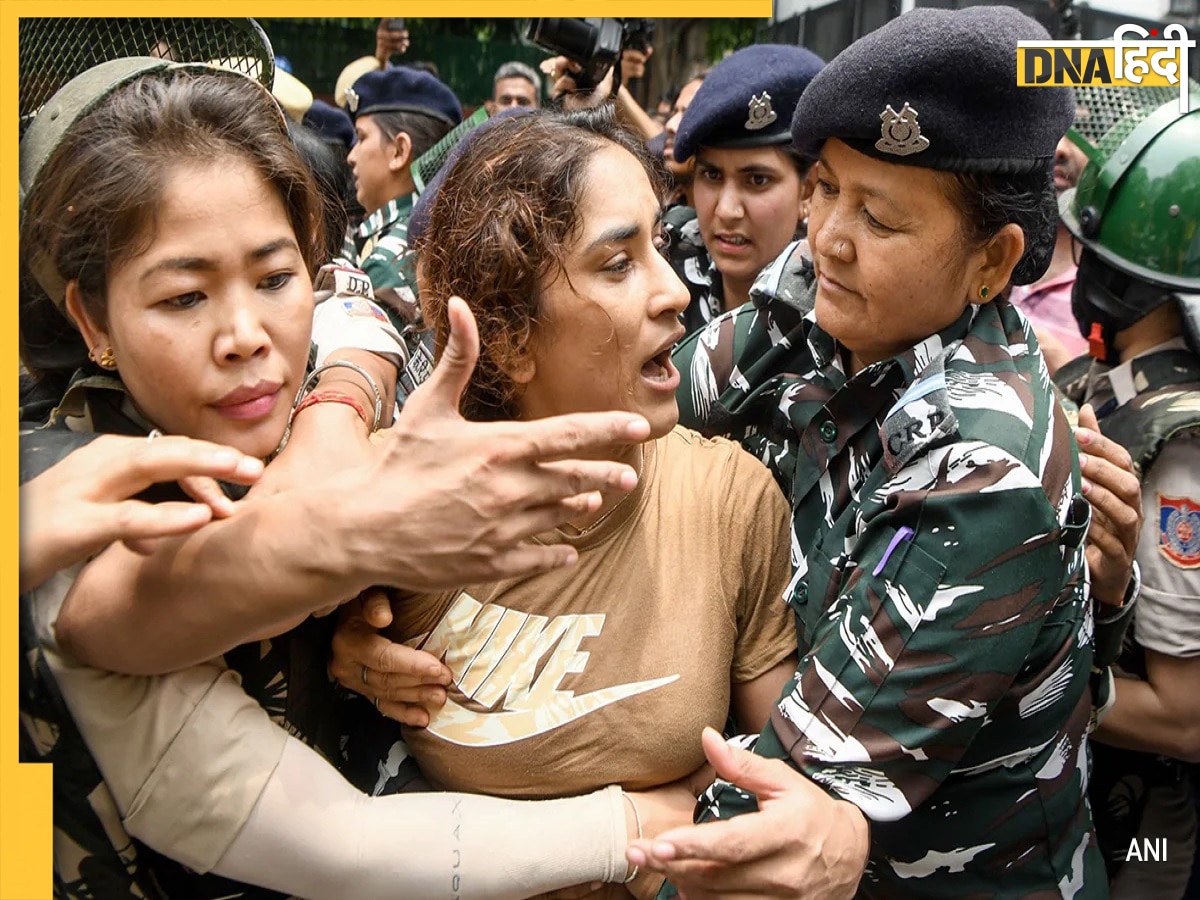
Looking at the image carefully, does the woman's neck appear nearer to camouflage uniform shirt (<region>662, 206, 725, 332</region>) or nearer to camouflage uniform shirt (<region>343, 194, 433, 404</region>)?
camouflage uniform shirt (<region>343, 194, 433, 404</region>)

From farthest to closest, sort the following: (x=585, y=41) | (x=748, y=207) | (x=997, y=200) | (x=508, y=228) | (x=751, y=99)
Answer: (x=585, y=41)
(x=748, y=207)
(x=751, y=99)
(x=508, y=228)
(x=997, y=200)

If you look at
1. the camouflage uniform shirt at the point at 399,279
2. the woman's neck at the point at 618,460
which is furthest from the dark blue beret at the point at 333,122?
the woman's neck at the point at 618,460

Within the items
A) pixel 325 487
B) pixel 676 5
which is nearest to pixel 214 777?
pixel 325 487

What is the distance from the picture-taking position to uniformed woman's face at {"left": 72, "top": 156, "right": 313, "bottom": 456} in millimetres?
1449

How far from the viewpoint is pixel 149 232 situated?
4.74ft

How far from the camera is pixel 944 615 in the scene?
156cm

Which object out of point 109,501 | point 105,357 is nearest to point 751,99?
point 105,357

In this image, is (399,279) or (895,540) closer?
(895,540)

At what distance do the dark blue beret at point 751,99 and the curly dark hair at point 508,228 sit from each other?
4.11 feet

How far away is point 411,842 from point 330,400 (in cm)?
68

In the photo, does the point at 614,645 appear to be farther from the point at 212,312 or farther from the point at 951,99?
the point at 951,99

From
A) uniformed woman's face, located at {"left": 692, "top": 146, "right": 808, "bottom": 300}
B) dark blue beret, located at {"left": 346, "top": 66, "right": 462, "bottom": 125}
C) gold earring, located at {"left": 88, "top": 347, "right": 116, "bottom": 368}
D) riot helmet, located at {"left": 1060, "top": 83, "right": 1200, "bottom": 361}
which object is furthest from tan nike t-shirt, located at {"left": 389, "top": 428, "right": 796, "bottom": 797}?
dark blue beret, located at {"left": 346, "top": 66, "right": 462, "bottom": 125}

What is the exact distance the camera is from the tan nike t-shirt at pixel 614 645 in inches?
68.6

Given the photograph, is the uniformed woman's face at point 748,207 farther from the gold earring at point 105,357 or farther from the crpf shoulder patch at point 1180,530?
the gold earring at point 105,357
